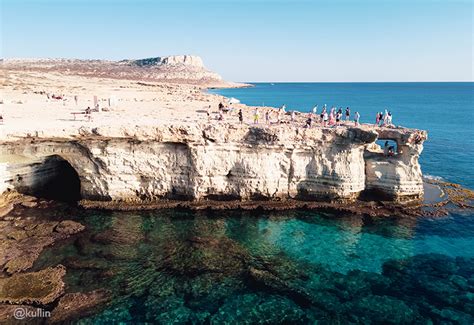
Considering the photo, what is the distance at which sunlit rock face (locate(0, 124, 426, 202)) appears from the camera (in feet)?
78.2

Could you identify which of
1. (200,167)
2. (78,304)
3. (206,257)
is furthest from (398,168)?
(78,304)

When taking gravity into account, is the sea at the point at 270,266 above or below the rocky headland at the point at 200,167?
below

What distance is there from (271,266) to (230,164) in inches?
356

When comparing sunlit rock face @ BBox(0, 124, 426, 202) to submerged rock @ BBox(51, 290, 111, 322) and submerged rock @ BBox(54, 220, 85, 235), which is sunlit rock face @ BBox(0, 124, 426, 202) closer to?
submerged rock @ BBox(54, 220, 85, 235)

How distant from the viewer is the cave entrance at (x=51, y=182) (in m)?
25.8

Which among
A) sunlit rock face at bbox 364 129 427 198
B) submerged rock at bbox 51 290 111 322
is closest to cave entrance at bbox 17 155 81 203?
submerged rock at bbox 51 290 111 322

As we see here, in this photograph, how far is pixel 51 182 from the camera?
A: 2773 centimetres

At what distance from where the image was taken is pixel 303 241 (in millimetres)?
20906

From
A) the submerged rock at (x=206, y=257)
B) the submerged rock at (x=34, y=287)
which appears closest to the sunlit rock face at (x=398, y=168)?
the submerged rock at (x=206, y=257)

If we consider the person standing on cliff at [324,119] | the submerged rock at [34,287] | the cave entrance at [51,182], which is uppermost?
the person standing on cliff at [324,119]

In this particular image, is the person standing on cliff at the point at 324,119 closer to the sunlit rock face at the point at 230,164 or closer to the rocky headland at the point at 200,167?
the rocky headland at the point at 200,167

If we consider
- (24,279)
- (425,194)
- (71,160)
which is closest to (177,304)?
(24,279)

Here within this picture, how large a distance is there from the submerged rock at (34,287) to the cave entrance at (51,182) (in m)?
9.64

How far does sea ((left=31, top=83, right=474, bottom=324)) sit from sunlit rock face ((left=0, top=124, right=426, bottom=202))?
198 centimetres
